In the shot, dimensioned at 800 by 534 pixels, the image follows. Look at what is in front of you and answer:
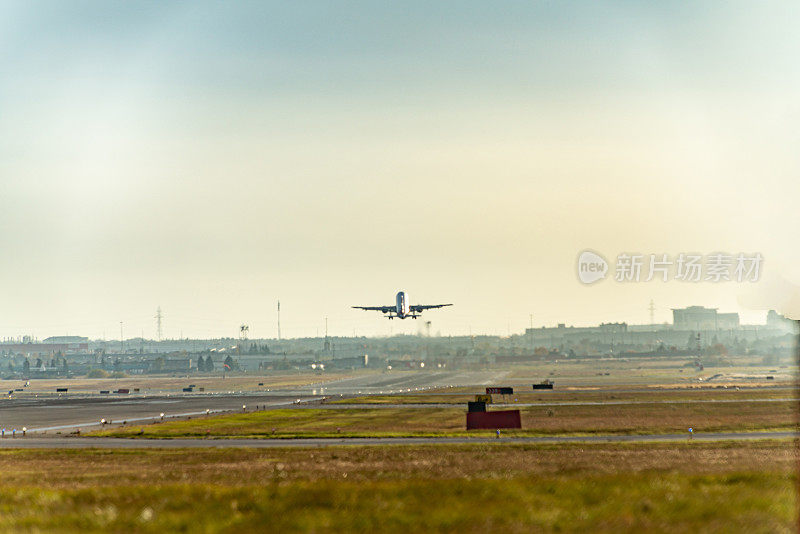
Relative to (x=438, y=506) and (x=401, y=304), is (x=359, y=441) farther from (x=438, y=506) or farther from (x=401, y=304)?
(x=401, y=304)

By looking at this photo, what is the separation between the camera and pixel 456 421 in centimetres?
9431

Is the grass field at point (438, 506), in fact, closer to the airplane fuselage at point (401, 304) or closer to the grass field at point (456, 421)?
the grass field at point (456, 421)

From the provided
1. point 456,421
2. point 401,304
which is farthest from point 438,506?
point 401,304

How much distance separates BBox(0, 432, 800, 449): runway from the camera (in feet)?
221

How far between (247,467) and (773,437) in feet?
145

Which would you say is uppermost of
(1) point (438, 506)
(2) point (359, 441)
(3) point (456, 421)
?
(1) point (438, 506)

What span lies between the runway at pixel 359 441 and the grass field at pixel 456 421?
426cm

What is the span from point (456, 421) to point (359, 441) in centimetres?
2585

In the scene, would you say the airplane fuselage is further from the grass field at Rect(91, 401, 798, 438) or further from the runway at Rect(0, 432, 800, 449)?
the runway at Rect(0, 432, 800, 449)

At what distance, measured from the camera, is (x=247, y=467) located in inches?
2034

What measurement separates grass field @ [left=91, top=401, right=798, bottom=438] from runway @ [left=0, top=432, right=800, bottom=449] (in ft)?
14.0

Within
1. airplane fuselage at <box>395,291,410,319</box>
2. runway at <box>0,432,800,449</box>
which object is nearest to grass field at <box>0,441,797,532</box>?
runway at <box>0,432,800,449</box>

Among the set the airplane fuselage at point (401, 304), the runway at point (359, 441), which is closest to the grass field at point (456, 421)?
the runway at point (359, 441)

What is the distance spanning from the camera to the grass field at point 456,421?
79.4m
